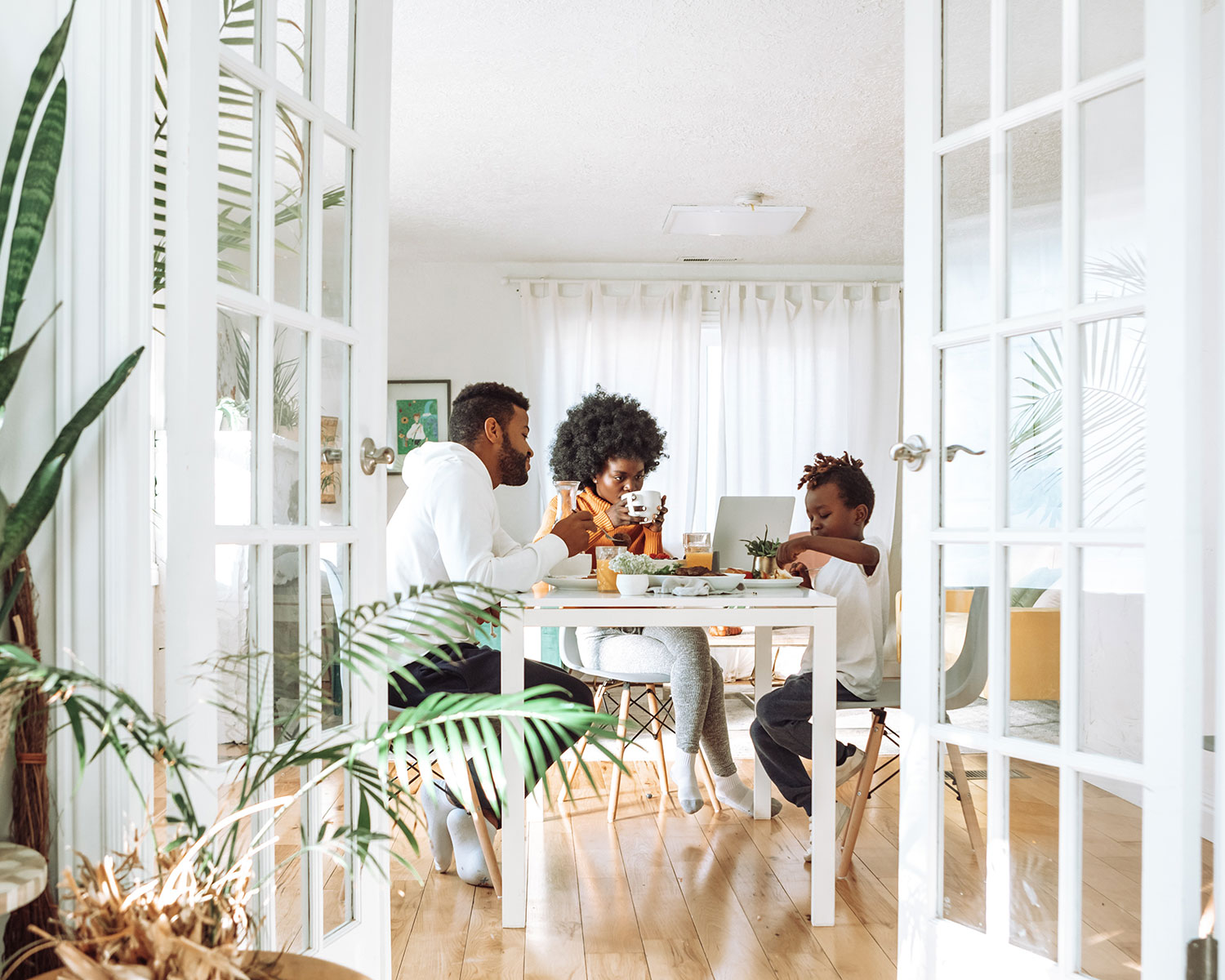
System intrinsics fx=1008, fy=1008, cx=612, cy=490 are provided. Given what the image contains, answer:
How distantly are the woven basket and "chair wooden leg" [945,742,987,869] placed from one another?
4.64 feet

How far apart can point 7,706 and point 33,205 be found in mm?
585

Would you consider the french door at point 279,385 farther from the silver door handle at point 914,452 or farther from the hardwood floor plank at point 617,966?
the silver door handle at point 914,452

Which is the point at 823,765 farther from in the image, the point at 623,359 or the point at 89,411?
the point at 623,359

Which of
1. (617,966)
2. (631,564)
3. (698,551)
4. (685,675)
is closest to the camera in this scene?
(617,966)

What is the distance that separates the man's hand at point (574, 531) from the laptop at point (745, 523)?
1.56ft

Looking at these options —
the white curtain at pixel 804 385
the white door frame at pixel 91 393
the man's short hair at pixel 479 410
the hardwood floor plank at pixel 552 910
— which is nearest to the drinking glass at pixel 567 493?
the man's short hair at pixel 479 410

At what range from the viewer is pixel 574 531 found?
2.83 metres

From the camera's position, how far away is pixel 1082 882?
1566 millimetres

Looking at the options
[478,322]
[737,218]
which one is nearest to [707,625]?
[737,218]

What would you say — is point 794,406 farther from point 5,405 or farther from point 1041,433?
point 5,405

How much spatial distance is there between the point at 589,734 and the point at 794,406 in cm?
501

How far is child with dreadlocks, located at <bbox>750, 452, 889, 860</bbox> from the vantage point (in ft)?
8.96

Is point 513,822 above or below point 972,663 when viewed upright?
below

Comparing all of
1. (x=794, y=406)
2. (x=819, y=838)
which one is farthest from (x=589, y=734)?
(x=794, y=406)
